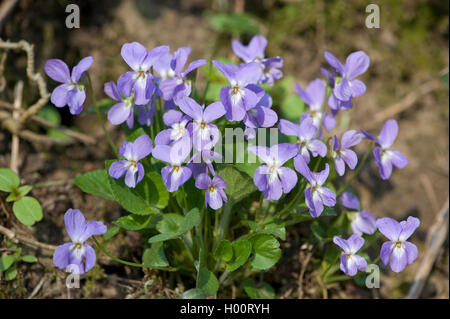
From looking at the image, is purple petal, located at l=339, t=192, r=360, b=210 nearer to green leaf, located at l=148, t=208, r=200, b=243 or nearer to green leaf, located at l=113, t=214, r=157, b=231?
green leaf, located at l=148, t=208, r=200, b=243

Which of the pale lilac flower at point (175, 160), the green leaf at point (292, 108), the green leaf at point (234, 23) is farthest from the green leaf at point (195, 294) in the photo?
the green leaf at point (234, 23)

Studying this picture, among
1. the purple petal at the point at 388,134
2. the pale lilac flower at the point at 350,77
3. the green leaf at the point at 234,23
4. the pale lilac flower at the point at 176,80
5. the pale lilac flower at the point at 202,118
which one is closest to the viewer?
the pale lilac flower at the point at 202,118

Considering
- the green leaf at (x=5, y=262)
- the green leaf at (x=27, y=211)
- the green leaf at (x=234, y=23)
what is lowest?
the green leaf at (x=5, y=262)

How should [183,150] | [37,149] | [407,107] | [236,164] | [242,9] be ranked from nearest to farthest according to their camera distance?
[183,150] < [236,164] < [37,149] < [407,107] < [242,9]

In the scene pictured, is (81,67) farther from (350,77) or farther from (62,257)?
(350,77)

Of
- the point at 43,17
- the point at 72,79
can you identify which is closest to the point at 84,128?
the point at 43,17

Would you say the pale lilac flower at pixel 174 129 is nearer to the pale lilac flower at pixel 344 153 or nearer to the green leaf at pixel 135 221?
the green leaf at pixel 135 221
